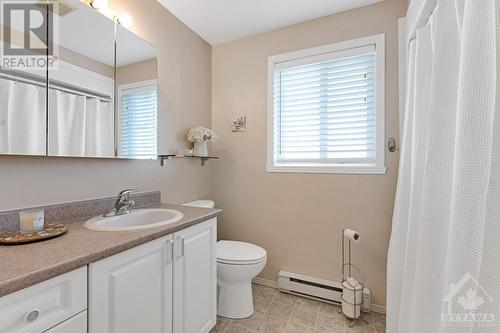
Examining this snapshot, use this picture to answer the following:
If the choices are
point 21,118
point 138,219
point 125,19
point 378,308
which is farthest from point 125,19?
point 378,308

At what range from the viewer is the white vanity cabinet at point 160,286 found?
0.86m

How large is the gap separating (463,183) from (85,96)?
1729 millimetres

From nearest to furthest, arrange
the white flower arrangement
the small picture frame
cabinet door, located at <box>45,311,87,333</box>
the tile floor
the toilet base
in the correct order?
cabinet door, located at <box>45,311,87,333</box>
the tile floor
the toilet base
the white flower arrangement
the small picture frame

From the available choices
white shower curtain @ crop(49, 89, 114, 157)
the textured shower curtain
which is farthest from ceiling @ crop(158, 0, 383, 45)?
A: the textured shower curtain

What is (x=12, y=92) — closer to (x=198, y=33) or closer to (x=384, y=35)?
(x=198, y=33)

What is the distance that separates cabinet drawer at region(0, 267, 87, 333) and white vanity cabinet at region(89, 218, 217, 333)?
4 centimetres

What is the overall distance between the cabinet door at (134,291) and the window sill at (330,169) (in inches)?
49.2

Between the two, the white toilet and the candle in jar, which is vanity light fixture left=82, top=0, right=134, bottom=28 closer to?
the candle in jar

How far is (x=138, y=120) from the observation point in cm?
166

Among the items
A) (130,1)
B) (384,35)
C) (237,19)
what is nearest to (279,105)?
(237,19)

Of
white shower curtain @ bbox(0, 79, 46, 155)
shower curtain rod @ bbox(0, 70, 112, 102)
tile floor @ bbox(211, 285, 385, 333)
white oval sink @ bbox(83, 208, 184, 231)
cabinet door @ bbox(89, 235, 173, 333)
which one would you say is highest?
shower curtain rod @ bbox(0, 70, 112, 102)

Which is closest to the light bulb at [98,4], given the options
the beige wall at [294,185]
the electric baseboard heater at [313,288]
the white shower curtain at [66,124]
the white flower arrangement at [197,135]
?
the white shower curtain at [66,124]

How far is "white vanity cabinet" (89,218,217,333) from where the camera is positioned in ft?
2.82

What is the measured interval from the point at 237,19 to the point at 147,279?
2.09 m
